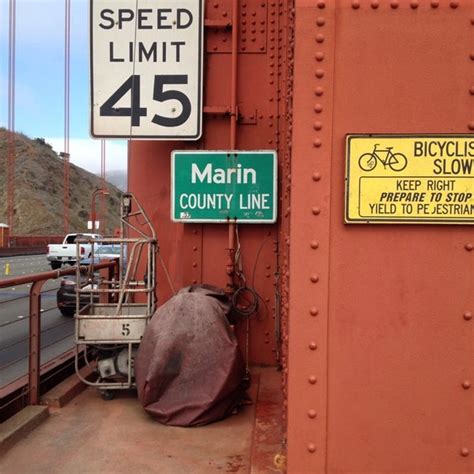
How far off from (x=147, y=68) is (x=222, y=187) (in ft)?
4.37

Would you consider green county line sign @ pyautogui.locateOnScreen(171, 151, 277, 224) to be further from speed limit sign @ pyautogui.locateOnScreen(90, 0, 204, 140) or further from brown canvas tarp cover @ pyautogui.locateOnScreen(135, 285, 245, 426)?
brown canvas tarp cover @ pyautogui.locateOnScreen(135, 285, 245, 426)

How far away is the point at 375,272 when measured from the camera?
251 cm

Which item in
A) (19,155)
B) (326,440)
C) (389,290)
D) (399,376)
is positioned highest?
(19,155)

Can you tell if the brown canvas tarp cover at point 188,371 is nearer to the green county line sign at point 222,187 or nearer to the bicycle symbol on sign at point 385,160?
the green county line sign at point 222,187

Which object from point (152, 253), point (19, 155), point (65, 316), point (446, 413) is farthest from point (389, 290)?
point (19, 155)

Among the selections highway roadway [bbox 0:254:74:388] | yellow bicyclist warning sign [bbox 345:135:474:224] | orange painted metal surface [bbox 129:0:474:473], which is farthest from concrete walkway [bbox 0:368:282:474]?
yellow bicyclist warning sign [bbox 345:135:474:224]

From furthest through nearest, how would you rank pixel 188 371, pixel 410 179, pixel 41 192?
pixel 41 192 < pixel 188 371 < pixel 410 179

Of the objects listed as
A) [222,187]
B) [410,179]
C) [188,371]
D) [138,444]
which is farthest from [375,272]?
[222,187]

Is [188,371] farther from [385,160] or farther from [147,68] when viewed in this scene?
[147,68]

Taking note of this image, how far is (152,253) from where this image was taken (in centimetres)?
484

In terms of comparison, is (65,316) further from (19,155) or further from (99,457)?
(19,155)

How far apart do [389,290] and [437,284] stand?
209 millimetres

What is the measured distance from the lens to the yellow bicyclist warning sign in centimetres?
247

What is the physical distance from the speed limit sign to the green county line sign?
312mm
